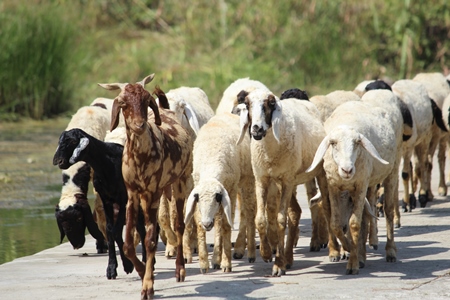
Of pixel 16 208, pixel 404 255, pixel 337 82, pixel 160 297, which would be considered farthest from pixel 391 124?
pixel 337 82

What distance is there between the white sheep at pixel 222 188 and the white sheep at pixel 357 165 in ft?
2.67

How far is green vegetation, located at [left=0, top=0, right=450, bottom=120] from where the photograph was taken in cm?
2081

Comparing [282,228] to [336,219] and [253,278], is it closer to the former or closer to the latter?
[336,219]

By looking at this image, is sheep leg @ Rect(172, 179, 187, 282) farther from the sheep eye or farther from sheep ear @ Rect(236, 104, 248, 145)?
sheep ear @ Rect(236, 104, 248, 145)

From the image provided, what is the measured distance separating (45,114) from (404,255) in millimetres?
13143

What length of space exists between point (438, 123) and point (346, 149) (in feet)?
17.4

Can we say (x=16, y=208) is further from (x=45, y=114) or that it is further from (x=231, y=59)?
(x=231, y=59)

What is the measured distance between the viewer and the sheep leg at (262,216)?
29.5ft

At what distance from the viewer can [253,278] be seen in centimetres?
861

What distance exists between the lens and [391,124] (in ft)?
32.6

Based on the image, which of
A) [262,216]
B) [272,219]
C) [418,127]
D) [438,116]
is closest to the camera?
[262,216]

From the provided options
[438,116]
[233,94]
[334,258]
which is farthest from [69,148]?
[438,116]

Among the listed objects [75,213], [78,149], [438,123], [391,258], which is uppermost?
[438,123]

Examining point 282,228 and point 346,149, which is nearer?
point 346,149
